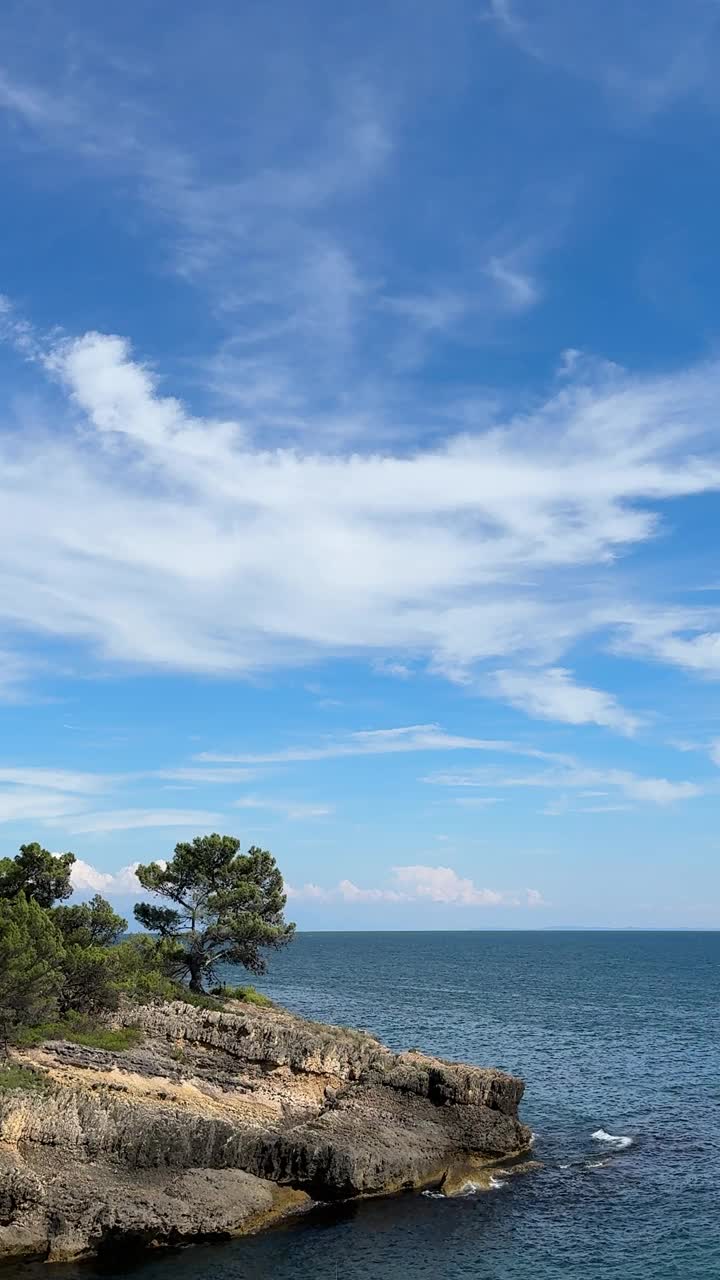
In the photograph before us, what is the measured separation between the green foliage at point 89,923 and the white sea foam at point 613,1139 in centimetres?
3514

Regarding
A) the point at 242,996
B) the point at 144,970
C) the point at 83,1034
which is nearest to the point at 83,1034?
the point at 83,1034

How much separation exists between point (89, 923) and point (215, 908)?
13604mm

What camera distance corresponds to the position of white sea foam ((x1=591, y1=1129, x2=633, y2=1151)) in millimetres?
58406

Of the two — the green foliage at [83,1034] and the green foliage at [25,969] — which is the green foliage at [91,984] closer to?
the green foliage at [83,1034]

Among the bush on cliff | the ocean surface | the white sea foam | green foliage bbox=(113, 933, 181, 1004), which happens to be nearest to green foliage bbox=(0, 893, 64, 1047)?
the bush on cliff

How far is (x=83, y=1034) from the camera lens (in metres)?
57.3

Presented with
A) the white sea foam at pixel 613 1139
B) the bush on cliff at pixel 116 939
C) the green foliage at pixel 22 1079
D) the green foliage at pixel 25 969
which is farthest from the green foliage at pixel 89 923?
the white sea foam at pixel 613 1139

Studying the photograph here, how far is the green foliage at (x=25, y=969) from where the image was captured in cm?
5203

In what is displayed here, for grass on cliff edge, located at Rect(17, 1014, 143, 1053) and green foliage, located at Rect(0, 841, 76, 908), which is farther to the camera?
green foliage, located at Rect(0, 841, 76, 908)

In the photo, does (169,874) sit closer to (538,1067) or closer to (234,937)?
(234,937)

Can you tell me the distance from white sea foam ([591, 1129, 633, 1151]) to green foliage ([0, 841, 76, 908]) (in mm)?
40349

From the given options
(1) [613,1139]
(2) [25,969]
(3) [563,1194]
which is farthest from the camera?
(1) [613,1139]

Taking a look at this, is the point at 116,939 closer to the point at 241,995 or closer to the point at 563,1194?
the point at 241,995

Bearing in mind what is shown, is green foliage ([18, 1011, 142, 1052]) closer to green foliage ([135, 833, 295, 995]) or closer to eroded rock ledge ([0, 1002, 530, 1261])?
eroded rock ledge ([0, 1002, 530, 1261])
